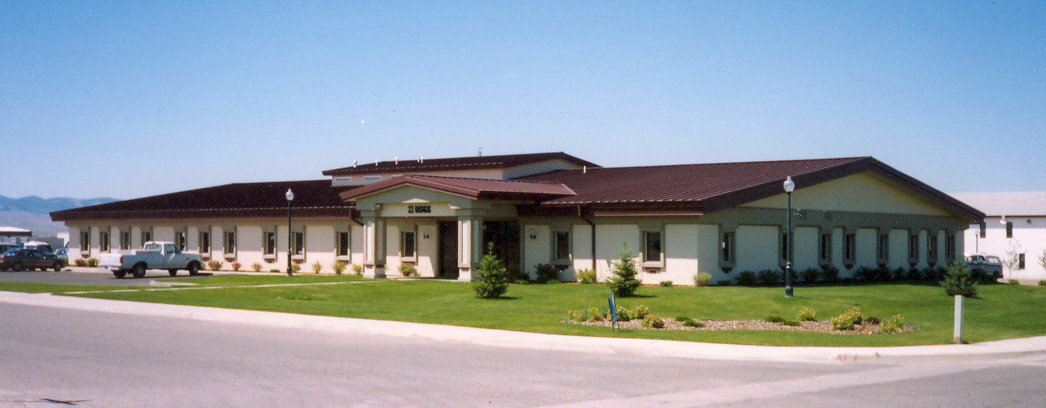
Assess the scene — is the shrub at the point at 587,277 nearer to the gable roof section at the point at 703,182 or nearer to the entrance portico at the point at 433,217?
the gable roof section at the point at 703,182

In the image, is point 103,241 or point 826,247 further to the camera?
point 103,241

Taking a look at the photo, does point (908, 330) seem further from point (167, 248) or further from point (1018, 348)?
point (167, 248)

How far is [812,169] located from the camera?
39.1 meters

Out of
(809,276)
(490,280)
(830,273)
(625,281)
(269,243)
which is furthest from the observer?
(269,243)

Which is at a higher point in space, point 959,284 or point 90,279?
point 959,284

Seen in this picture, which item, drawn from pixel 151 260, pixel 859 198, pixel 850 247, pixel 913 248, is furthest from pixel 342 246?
pixel 913 248

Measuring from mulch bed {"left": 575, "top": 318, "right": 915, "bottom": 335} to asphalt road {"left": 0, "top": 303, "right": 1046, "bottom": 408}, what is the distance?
422cm

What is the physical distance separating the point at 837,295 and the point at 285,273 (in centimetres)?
2610

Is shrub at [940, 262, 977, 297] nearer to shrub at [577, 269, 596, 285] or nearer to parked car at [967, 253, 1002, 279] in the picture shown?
shrub at [577, 269, 596, 285]

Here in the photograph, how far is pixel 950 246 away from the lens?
50281mm

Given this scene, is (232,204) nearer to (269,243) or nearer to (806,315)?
(269,243)

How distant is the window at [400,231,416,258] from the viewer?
139ft

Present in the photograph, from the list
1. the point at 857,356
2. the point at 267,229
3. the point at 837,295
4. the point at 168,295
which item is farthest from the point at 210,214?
the point at 857,356

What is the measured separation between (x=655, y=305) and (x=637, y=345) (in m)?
9.40
